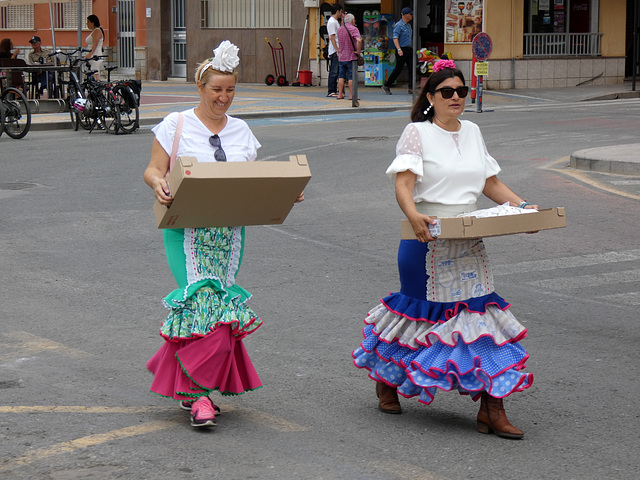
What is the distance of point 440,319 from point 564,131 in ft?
48.0

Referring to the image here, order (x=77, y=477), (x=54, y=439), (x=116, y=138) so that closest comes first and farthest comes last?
(x=77, y=477) < (x=54, y=439) < (x=116, y=138)

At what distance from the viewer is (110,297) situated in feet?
23.8

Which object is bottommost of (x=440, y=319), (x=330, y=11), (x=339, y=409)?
(x=339, y=409)

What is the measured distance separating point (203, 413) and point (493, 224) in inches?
60.8

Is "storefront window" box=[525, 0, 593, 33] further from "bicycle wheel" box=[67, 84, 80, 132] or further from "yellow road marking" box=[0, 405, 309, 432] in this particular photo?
"yellow road marking" box=[0, 405, 309, 432]

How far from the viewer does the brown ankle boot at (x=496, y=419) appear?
4586 mm

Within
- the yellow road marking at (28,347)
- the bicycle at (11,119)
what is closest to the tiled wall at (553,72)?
the bicycle at (11,119)

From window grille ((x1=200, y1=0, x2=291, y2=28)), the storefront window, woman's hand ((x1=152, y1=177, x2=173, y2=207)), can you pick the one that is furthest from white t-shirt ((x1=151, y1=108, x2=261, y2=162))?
window grille ((x1=200, y1=0, x2=291, y2=28))

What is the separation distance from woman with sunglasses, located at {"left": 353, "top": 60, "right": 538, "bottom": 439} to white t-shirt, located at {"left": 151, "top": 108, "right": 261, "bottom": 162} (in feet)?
2.37

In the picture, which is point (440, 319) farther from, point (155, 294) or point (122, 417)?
point (155, 294)

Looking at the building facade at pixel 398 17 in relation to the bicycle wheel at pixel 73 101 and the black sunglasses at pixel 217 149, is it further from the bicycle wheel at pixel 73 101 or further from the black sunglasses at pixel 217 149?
the black sunglasses at pixel 217 149

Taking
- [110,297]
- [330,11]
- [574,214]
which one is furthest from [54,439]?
[330,11]

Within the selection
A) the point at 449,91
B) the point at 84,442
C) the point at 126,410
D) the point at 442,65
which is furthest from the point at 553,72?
the point at 84,442

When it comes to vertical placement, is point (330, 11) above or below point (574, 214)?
above
